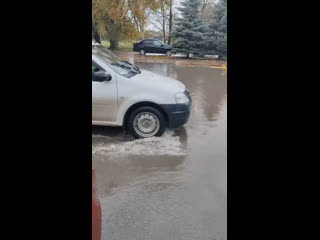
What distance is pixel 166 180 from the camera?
3.33 metres

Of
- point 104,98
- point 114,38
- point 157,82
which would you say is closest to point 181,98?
point 157,82

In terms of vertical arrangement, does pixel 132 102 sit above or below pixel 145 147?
above

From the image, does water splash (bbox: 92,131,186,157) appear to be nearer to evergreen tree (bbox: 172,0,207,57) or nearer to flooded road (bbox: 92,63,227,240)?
flooded road (bbox: 92,63,227,240)

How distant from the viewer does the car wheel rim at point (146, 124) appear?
408 cm

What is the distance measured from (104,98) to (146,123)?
1.98 ft

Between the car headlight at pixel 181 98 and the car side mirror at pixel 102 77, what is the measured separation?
0.86 metres

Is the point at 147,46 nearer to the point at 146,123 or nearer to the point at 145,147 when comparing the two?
the point at 146,123

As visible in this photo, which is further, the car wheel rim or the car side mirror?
the car wheel rim

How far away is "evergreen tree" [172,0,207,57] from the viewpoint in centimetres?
509

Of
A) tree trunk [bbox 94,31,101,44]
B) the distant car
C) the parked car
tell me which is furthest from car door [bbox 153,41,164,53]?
the parked car
